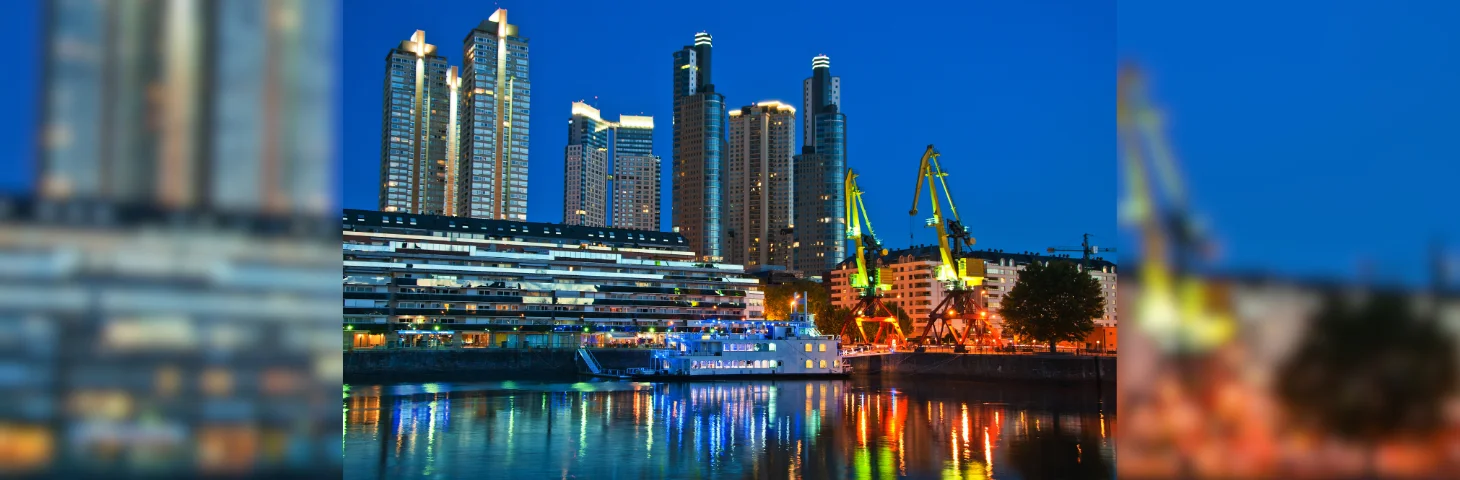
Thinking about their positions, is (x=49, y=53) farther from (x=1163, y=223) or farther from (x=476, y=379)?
(x=476, y=379)

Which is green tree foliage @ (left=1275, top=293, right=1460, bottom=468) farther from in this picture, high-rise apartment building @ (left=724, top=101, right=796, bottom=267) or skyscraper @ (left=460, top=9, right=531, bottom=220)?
high-rise apartment building @ (left=724, top=101, right=796, bottom=267)

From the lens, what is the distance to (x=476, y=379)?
34375 millimetres

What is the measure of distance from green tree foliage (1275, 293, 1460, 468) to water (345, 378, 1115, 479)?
8.17 meters

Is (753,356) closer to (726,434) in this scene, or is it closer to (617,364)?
(617,364)

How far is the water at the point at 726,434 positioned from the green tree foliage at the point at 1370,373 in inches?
322

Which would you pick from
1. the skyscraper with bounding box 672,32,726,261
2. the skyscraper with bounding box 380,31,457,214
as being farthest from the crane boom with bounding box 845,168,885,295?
the skyscraper with bounding box 672,32,726,261

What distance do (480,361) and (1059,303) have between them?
73.4 feet

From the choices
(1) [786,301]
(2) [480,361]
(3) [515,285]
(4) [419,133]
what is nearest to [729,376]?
(2) [480,361]

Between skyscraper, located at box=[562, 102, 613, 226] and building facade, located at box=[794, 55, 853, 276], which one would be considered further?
skyscraper, located at box=[562, 102, 613, 226]

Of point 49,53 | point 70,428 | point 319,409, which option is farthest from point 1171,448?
point 49,53

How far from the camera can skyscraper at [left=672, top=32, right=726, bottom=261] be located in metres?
104

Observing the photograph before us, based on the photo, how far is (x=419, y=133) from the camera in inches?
3292

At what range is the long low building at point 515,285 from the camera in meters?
44.2

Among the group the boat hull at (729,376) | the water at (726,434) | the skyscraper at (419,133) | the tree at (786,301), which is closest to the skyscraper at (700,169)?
the skyscraper at (419,133)
